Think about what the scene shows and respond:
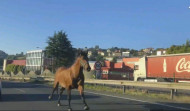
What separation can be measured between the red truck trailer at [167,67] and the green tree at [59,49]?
1548 cm

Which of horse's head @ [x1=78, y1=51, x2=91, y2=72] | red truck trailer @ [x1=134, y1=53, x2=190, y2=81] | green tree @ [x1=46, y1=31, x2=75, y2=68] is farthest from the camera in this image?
green tree @ [x1=46, y1=31, x2=75, y2=68]

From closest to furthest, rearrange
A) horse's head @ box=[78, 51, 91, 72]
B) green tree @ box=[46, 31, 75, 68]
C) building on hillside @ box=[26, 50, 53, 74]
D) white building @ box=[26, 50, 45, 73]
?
horse's head @ box=[78, 51, 91, 72] < green tree @ box=[46, 31, 75, 68] < building on hillside @ box=[26, 50, 53, 74] < white building @ box=[26, 50, 45, 73]

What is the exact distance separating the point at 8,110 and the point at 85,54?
3477mm

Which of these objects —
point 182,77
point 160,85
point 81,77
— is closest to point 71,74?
point 81,77

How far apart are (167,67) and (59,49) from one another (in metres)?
22.3

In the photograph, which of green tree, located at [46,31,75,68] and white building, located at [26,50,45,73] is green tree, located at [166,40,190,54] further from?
white building, located at [26,50,45,73]

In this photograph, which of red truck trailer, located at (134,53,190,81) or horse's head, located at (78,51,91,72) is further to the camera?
red truck trailer, located at (134,53,190,81)

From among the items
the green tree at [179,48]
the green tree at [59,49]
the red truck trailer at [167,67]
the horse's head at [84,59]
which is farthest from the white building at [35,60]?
the horse's head at [84,59]

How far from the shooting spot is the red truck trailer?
111 feet

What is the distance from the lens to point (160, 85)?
18500 millimetres

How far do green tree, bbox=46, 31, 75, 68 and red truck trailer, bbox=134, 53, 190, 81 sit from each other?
15477 mm

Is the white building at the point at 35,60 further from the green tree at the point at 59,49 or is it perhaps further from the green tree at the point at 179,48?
the green tree at the point at 59,49

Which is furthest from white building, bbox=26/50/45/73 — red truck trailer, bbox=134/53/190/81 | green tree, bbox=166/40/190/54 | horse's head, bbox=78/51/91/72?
horse's head, bbox=78/51/91/72

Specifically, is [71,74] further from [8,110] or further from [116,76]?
[116,76]
